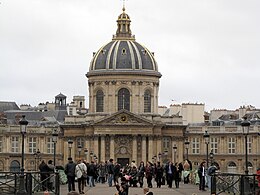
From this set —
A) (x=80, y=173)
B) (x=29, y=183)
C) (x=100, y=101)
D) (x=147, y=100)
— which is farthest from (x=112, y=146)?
(x=29, y=183)

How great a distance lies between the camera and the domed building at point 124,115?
119562 mm

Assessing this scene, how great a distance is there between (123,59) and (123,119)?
9.05 m

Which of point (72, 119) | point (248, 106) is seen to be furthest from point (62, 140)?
point (248, 106)

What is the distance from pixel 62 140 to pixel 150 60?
48.0 feet

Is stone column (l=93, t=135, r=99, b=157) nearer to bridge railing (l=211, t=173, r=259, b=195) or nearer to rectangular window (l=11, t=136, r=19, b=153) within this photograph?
rectangular window (l=11, t=136, r=19, b=153)

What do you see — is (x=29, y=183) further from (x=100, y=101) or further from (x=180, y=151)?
(x=100, y=101)

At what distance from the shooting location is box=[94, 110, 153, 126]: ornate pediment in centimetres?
11900

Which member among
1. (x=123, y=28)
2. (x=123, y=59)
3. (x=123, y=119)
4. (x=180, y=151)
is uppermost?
(x=123, y=28)

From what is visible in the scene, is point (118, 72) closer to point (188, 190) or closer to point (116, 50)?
point (116, 50)

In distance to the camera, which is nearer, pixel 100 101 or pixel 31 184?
pixel 31 184

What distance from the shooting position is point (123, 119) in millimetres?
119375

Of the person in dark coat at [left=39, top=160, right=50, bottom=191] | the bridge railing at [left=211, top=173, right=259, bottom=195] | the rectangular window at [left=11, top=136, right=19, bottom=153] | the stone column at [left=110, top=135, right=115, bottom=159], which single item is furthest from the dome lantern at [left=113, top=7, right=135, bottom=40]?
the person in dark coat at [left=39, top=160, right=50, bottom=191]

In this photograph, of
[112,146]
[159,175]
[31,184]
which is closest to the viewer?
[31,184]

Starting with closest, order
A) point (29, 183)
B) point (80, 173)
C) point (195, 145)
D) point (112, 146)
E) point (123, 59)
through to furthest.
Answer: point (29, 183)
point (80, 173)
point (112, 146)
point (123, 59)
point (195, 145)
